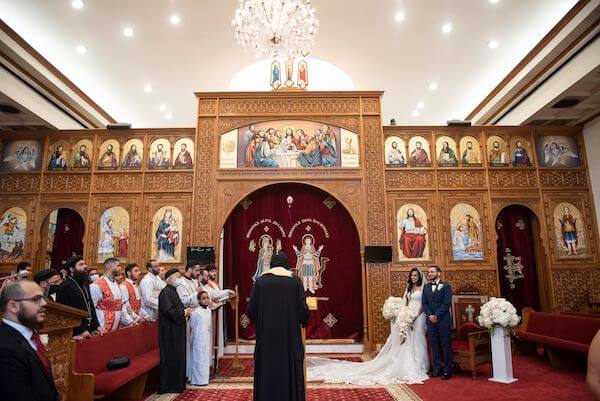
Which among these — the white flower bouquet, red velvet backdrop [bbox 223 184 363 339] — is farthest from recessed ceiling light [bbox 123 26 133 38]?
the white flower bouquet

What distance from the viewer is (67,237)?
1026cm

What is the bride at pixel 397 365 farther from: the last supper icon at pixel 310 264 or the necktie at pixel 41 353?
the necktie at pixel 41 353

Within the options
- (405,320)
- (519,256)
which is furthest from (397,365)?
(519,256)

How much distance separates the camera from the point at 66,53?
1011cm

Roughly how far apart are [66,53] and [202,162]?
4.47m

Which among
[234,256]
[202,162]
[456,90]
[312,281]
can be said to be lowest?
[312,281]

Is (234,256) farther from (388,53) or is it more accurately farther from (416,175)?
(388,53)

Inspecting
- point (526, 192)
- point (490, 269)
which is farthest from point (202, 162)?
point (526, 192)

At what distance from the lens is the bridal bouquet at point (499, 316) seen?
604 centimetres

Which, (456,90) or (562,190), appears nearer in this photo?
(562,190)

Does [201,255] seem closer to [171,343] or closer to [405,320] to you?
[171,343]

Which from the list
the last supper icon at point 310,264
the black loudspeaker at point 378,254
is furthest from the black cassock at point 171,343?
the black loudspeaker at point 378,254

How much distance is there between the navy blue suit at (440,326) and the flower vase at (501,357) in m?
0.64

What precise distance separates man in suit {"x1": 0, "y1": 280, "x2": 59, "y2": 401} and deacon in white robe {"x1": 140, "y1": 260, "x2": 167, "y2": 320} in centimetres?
465
